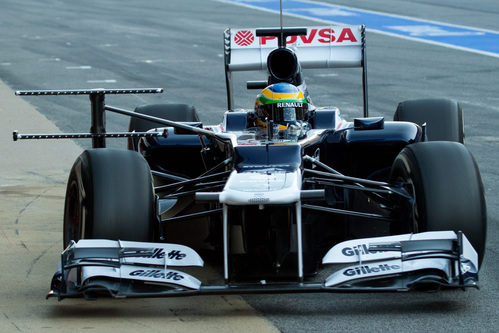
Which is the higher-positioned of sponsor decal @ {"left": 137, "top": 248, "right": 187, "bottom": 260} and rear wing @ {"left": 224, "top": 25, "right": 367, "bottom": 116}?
rear wing @ {"left": 224, "top": 25, "right": 367, "bottom": 116}

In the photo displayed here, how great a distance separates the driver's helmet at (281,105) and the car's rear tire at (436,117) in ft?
6.31

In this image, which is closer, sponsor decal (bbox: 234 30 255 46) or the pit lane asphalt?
the pit lane asphalt

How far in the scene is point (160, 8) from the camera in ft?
112

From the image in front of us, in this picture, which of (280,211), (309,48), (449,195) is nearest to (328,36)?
(309,48)

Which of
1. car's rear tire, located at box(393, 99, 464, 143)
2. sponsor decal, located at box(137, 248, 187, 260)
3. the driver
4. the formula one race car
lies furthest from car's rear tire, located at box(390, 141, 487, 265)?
car's rear tire, located at box(393, 99, 464, 143)

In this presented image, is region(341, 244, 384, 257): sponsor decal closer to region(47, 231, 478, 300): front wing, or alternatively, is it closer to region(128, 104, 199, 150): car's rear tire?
region(47, 231, 478, 300): front wing

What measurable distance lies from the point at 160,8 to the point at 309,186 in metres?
26.8

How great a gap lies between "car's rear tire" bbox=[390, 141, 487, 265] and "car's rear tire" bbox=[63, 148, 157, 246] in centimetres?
181

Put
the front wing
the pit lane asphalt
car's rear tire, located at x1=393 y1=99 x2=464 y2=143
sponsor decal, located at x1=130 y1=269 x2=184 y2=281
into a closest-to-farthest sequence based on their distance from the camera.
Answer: the front wing, sponsor decal, located at x1=130 y1=269 x2=184 y2=281, the pit lane asphalt, car's rear tire, located at x1=393 y1=99 x2=464 y2=143

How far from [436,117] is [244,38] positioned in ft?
7.12

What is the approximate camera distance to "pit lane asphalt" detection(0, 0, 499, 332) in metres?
6.96

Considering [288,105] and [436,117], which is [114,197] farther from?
[436,117]

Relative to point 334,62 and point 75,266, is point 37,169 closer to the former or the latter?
point 334,62

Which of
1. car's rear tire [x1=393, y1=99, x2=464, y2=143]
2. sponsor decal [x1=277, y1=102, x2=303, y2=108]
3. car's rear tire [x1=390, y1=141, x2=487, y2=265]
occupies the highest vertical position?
sponsor decal [x1=277, y1=102, x2=303, y2=108]
